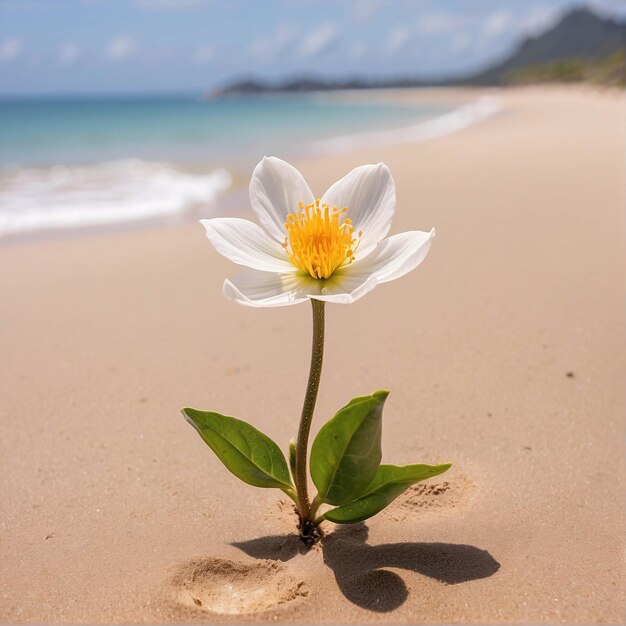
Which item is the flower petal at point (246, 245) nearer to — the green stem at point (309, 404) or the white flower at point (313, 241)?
the white flower at point (313, 241)

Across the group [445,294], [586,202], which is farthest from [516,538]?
[586,202]

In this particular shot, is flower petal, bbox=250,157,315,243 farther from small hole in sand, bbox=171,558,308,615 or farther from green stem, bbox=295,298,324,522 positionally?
small hole in sand, bbox=171,558,308,615

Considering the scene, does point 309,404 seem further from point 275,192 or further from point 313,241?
point 275,192

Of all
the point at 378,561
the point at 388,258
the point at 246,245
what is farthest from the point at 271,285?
the point at 378,561

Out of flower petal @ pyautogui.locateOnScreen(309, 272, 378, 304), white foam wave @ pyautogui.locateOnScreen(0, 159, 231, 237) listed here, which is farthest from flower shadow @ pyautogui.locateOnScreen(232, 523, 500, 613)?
white foam wave @ pyautogui.locateOnScreen(0, 159, 231, 237)

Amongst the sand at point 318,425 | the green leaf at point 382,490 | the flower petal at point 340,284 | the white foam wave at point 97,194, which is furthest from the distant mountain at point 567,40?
the green leaf at point 382,490

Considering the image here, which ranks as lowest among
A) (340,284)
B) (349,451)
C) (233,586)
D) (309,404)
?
(233,586)

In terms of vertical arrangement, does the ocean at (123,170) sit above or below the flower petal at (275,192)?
above

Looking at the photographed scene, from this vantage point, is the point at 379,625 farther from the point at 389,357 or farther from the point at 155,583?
the point at 389,357
